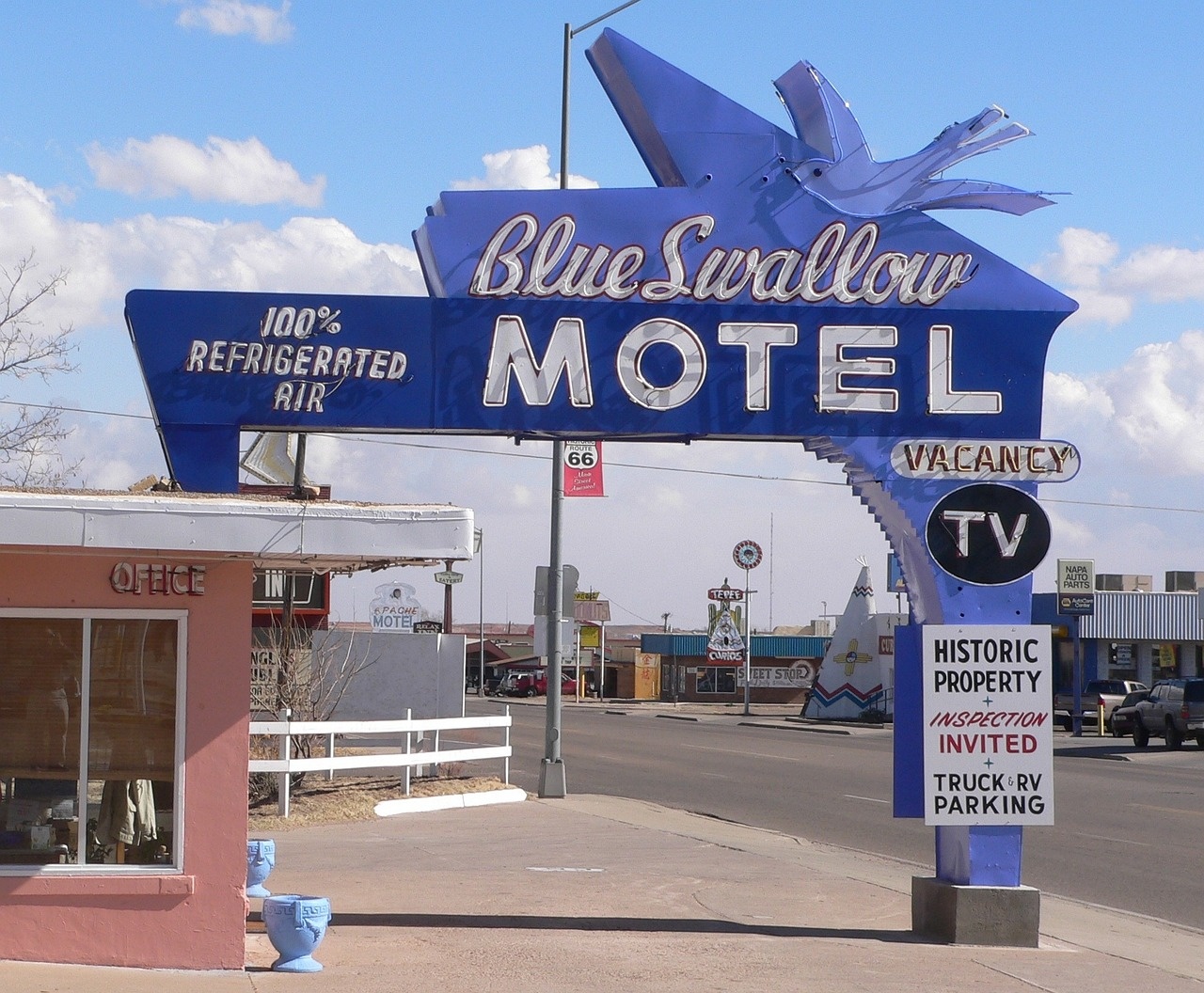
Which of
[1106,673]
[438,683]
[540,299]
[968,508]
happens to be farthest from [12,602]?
[1106,673]

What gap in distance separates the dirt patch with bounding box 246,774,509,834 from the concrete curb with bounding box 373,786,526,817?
0.18 meters

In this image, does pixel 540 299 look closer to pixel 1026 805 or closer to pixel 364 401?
pixel 364 401

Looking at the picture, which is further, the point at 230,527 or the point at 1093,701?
the point at 1093,701

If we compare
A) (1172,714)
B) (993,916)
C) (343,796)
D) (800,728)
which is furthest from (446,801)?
(800,728)

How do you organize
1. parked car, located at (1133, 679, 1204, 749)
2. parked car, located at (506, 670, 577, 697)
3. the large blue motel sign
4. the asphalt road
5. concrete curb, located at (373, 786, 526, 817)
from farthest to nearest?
1. parked car, located at (506, 670, 577, 697)
2. parked car, located at (1133, 679, 1204, 749)
3. concrete curb, located at (373, 786, 526, 817)
4. the asphalt road
5. the large blue motel sign

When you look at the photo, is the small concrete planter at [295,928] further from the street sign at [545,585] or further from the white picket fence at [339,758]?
the street sign at [545,585]

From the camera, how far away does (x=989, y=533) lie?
10.8 metres

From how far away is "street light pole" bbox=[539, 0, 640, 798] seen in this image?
20688 mm

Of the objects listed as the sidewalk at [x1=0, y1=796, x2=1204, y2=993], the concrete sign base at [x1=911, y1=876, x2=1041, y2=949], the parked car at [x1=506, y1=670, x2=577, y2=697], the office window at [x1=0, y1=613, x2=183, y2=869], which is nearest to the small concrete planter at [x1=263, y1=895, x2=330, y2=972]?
the sidewalk at [x1=0, y1=796, x2=1204, y2=993]

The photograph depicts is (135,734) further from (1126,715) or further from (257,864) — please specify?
(1126,715)

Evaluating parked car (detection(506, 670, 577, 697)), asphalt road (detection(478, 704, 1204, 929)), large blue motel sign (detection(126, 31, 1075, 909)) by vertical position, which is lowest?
parked car (detection(506, 670, 577, 697))

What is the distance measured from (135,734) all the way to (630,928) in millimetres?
4074

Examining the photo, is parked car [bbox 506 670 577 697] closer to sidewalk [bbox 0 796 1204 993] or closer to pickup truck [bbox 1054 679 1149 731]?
pickup truck [bbox 1054 679 1149 731]

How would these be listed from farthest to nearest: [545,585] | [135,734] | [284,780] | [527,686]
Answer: [527,686] → [545,585] → [284,780] → [135,734]
